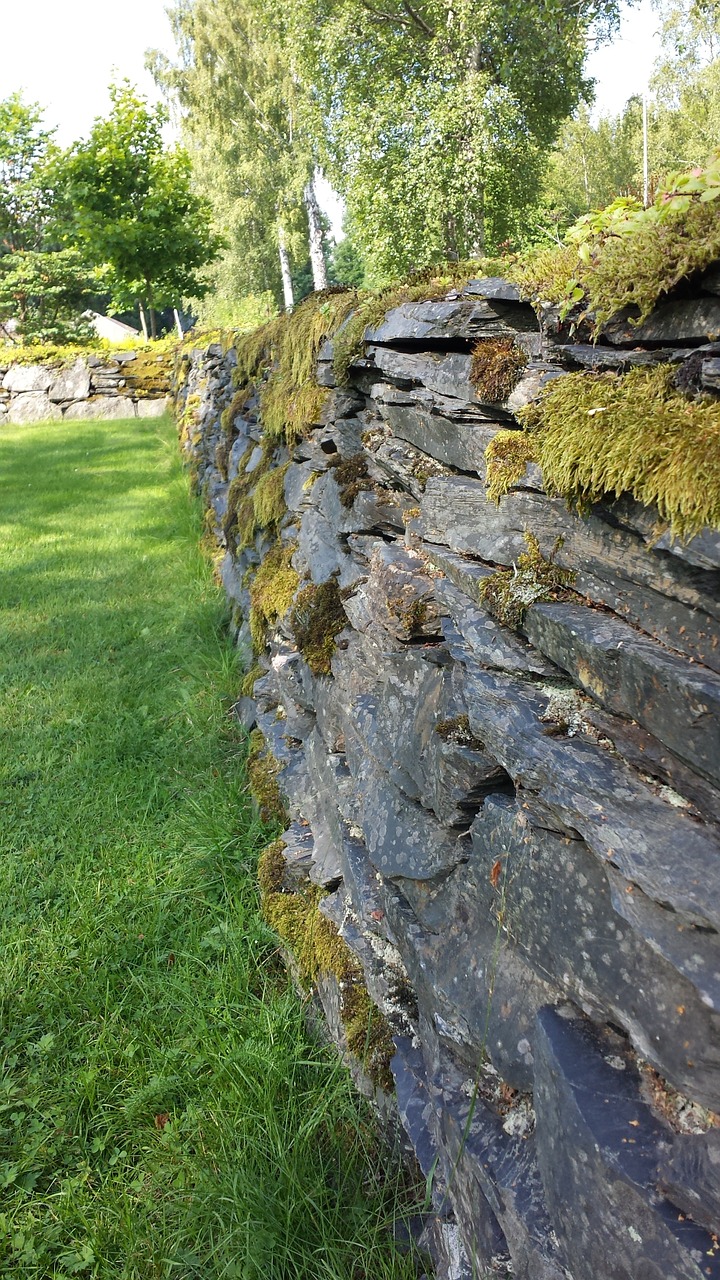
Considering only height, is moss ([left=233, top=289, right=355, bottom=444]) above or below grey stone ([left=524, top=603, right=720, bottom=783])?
above

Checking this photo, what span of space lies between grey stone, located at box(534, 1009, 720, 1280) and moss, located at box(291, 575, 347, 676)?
2115mm

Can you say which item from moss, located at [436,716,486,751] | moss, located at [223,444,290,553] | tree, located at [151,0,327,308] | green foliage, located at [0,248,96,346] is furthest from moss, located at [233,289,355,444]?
tree, located at [151,0,327,308]

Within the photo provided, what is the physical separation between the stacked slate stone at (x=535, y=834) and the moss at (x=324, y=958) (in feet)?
0.30

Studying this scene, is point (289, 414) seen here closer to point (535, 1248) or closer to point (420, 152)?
point (535, 1248)

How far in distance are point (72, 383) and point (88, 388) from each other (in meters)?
0.41

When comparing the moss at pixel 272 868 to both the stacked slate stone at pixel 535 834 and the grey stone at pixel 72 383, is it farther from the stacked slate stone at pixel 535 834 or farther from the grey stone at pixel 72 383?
the grey stone at pixel 72 383

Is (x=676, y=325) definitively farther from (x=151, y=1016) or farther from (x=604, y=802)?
(x=151, y=1016)

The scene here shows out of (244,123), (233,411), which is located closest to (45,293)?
(244,123)

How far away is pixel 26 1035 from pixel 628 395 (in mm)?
3061

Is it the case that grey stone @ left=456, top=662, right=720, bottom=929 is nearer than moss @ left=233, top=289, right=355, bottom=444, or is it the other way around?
grey stone @ left=456, top=662, right=720, bottom=929

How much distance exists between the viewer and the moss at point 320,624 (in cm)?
361

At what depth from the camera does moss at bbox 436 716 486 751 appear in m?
2.19

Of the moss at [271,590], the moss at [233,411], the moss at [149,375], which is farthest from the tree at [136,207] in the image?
the moss at [271,590]

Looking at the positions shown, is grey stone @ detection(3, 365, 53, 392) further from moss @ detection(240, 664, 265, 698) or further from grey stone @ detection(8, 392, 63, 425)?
moss @ detection(240, 664, 265, 698)
